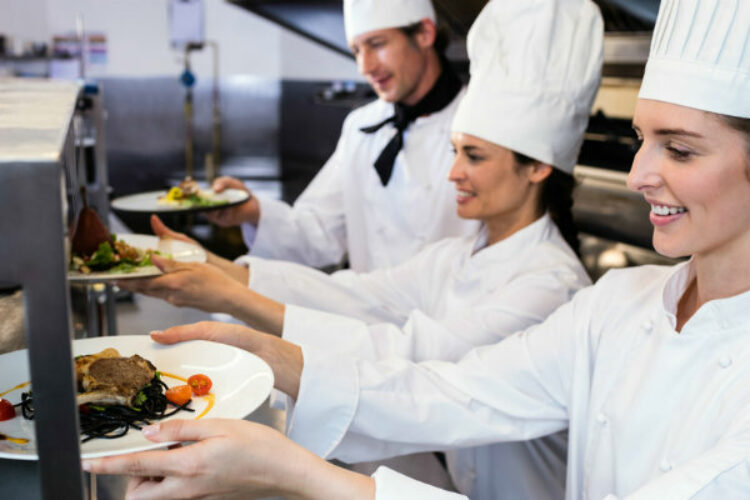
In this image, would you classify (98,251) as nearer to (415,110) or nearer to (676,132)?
(676,132)

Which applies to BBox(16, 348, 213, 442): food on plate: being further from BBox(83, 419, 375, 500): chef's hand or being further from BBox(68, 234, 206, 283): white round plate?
BBox(68, 234, 206, 283): white round plate

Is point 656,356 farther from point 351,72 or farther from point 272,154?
point 272,154

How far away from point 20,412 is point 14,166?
359 millimetres

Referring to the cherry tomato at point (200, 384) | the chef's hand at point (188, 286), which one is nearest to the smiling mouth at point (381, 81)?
the chef's hand at point (188, 286)

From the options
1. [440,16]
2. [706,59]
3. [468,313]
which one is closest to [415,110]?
[440,16]

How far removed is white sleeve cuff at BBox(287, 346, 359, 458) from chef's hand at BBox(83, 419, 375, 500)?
0.80ft

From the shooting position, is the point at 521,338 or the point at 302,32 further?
the point at 302,32

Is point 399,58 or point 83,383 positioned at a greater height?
point 399,58

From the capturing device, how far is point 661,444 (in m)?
1.03

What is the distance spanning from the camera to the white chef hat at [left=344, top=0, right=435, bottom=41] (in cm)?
227

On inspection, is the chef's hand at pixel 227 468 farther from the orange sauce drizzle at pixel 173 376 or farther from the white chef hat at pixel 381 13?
the white chef hat at pixel 381 13

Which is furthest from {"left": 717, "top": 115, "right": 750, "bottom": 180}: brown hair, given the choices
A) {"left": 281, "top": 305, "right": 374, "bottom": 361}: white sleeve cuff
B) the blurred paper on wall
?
the blurred paper on wall

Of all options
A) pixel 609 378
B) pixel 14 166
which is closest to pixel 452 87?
pixel 609 378

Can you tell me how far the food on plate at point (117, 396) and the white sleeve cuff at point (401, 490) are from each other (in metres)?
0.27
